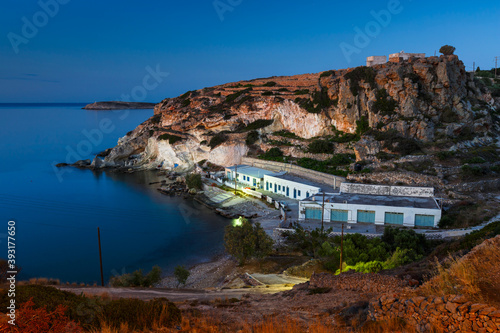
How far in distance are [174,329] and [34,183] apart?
35.5m

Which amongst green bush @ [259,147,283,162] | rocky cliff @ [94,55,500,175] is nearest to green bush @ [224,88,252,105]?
rocky cliff @ [94,55,500,175]

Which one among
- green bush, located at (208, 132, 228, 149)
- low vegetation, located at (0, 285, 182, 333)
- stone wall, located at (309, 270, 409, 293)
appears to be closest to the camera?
low vegetation, located at (0, 285, 182, 333)

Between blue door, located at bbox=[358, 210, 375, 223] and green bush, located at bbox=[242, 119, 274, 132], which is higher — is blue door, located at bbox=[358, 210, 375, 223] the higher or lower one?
the lower one

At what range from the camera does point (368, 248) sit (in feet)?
44.3

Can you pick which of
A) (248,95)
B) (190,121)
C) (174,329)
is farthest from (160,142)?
(174,329)

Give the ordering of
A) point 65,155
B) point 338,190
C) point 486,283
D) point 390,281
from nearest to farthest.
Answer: point 486,283 → point 390,281 → point 338,190 → point 65,155

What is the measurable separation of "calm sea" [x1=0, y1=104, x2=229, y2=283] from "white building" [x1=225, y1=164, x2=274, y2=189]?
4897mm

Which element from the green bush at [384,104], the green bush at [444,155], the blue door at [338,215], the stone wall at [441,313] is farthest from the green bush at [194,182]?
the stone wall at [441,313]

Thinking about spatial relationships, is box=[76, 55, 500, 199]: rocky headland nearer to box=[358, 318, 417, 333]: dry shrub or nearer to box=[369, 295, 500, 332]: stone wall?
box=[369, 295, 500, 332]: stone wall

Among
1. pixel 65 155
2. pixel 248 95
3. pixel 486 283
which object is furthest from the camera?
pixel 65 155

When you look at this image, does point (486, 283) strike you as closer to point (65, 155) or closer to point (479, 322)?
point (479, 322)

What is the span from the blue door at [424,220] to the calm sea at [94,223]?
11105 mm

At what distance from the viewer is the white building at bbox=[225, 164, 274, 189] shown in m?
28.5

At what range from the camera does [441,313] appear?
4547mm
